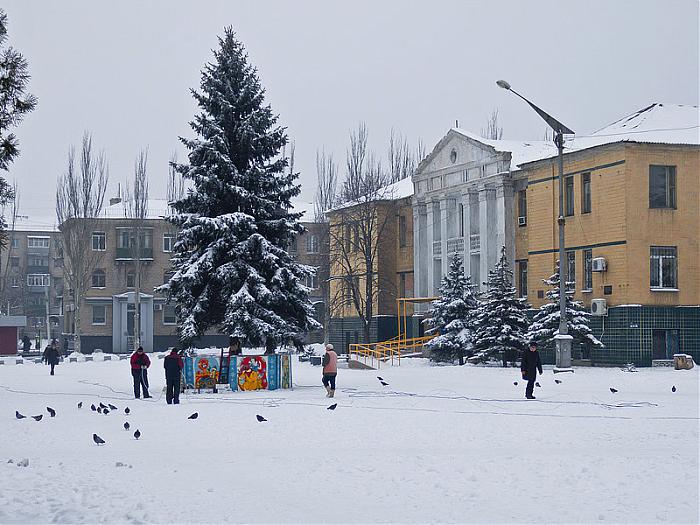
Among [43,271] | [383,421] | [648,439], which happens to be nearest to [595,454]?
[648,439]

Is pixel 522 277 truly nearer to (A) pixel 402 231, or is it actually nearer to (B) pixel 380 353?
(B) pixel 380 353

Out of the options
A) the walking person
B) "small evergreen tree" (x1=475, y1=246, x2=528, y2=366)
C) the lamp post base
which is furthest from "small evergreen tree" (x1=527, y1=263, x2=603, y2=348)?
the walking person

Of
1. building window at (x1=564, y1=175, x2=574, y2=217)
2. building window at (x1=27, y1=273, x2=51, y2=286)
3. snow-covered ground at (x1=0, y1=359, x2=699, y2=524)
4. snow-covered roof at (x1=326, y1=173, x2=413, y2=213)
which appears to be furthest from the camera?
building window at (x1=27, y1=273, x2=51, y2=286)

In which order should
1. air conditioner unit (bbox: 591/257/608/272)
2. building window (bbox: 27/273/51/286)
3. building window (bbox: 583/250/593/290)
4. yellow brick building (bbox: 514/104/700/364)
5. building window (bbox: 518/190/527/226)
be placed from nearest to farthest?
yellow brick building (bbox: 514/104/700/364)
air conditioner unit (bbox: 591/257/608/272)
building window (bbox: 583/250/593/290)
building window (bbox: 518/190/527/226)
building window (bbox: 27/273/51/286)

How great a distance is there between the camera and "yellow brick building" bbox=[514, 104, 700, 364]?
44438mm

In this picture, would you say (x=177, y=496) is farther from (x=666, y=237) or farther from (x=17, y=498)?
(x=666, y=237)

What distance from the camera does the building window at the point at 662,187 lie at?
148 feet

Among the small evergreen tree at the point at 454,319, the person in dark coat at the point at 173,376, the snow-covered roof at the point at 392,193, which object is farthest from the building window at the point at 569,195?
the person in dark coat at the point at 173,376

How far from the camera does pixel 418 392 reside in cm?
3153

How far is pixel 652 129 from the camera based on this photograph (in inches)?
1863

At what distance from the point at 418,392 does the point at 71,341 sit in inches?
2343

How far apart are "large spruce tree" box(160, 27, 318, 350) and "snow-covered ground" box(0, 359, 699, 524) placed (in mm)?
4591

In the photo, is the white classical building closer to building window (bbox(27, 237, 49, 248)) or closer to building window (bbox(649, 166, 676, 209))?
building window (bbox(649, 166, 676, 209))

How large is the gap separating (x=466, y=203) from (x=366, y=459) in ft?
131
